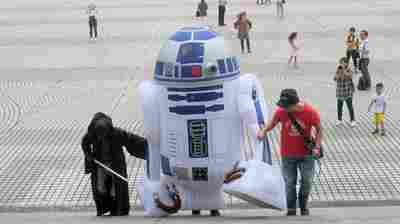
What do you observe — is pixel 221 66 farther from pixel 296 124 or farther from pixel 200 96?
pixel 296 124

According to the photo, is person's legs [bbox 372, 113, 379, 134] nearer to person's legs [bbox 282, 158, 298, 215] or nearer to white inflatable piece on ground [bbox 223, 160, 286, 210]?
person's legs [bbox 282, 158, 298, 215]

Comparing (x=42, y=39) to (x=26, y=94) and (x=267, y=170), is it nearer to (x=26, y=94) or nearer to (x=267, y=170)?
(x=26, y=94)

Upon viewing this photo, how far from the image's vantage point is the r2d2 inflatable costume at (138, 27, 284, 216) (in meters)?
6.35

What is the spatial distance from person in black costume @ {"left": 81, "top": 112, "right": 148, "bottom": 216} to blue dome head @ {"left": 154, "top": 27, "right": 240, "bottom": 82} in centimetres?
91

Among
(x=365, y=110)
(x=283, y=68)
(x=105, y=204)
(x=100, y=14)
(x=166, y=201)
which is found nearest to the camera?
(x=166, y=201)

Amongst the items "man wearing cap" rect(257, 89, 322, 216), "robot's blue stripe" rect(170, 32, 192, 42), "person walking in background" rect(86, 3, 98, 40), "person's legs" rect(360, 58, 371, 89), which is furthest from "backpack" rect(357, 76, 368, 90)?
"person walking in background" rect(86, 3, 98, 40)

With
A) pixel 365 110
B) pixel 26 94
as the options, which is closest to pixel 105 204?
pixel 365 110

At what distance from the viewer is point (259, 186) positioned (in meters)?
6.27

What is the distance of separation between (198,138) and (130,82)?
10154mm

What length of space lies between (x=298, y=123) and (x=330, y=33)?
1731 cm

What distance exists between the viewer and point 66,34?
2512cm

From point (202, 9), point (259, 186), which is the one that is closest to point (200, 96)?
point (259, 186)

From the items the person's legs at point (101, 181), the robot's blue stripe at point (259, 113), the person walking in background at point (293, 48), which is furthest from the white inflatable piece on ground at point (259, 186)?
the person walking in background at point (293, 48)

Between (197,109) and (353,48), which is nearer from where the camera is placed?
(197,109)
